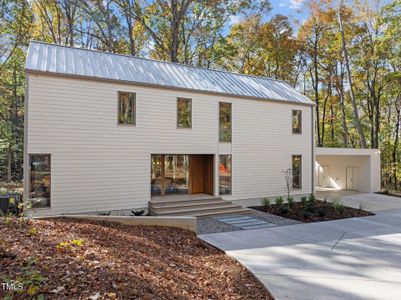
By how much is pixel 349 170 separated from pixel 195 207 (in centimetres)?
1271

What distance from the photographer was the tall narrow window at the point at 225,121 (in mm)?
12234

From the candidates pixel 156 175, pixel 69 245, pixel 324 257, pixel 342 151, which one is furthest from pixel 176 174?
pixel 342 151

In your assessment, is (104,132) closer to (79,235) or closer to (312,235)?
(79,235)

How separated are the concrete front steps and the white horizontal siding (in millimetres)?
706

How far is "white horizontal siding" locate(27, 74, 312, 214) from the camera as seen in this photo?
29.8 ft

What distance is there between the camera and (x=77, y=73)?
9500mm

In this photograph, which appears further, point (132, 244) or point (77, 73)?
point (77, 73)

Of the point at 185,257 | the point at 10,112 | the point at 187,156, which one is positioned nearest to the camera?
the point at 185,257

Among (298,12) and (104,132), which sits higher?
(298,12)

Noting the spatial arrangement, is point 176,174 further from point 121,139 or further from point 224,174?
point 121,139

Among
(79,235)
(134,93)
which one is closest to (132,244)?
(79,235)

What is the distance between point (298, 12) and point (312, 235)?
1918 centimetres

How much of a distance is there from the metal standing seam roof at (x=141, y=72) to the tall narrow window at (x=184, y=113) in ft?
1.87

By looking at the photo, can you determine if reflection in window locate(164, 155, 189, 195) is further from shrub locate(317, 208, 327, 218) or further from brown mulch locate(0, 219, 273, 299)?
shrub locate(317, 208, 327, 218)
